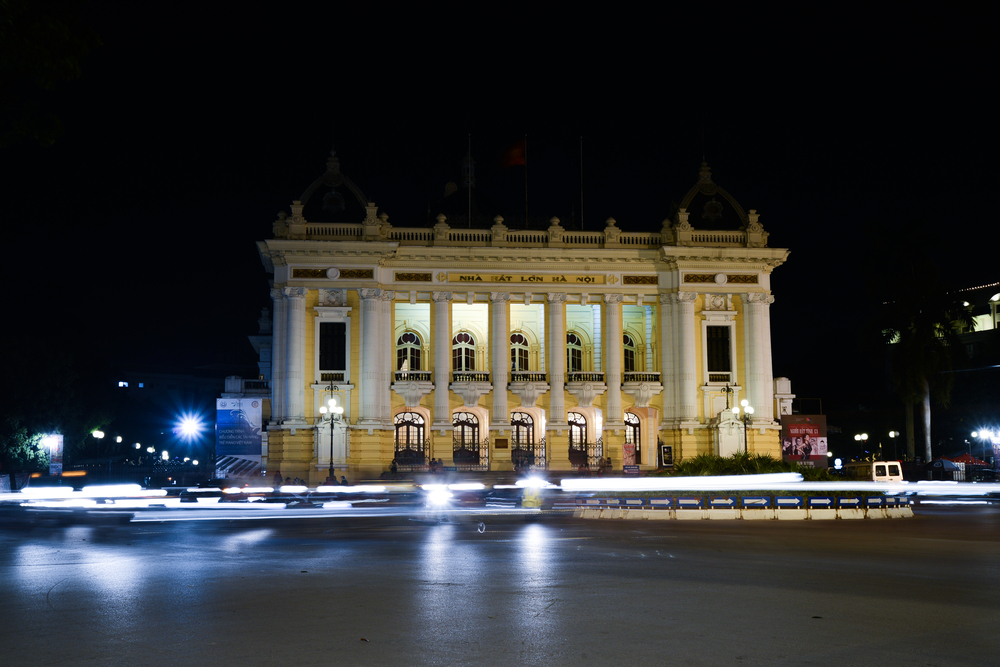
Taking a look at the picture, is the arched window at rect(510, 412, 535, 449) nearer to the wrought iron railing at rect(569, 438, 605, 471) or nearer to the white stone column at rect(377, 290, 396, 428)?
the wrought iron railing at rect(569, 438, 605, 471)

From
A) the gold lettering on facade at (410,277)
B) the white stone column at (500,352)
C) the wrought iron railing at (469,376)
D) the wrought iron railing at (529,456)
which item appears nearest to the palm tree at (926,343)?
the wrought iron railing at (529,456)

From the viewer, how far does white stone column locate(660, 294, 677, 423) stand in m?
56.9

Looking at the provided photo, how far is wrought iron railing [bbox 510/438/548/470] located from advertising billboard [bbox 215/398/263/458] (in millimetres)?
14737

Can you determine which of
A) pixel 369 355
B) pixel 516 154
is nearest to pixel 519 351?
pixel 369 355

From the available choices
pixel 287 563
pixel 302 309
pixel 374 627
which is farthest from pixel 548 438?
pixel 374 627

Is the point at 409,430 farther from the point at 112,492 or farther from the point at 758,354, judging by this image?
the point at 112,492

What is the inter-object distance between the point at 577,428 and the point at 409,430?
1058cm

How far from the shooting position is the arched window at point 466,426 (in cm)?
5812

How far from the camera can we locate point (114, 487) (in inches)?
1448

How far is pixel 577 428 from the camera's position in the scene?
194 ft

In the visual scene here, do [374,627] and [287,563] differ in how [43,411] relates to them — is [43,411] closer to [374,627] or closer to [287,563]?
[287,563]

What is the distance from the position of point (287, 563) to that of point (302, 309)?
39.8m

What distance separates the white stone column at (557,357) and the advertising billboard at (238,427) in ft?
55.8

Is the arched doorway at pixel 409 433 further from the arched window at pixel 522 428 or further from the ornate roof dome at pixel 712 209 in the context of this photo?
the ornate roof dome at pixel 712 209
